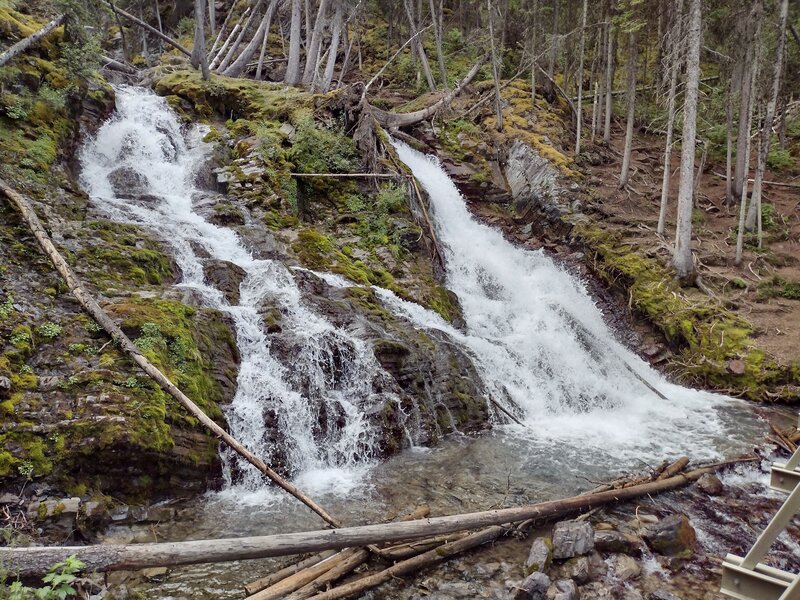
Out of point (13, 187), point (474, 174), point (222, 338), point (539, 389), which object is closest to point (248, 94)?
point (474, 174)

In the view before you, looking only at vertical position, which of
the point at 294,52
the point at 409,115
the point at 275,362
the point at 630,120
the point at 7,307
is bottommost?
the point at 275,362

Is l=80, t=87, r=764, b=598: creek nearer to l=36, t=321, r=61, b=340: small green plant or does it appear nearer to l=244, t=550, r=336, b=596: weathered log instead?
l=244, t=550, r=336, b=596: weathered log

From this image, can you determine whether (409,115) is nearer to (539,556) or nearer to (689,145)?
(689,145)

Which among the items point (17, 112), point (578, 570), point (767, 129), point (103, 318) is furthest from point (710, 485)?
point (17, 112)

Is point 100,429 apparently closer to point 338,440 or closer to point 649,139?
point 338,440

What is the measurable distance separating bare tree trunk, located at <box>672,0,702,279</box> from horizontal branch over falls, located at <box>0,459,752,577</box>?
1112 cm

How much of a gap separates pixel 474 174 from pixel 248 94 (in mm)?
9537

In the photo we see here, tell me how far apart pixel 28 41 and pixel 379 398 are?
12.4 meters

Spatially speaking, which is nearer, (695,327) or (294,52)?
(695,327)

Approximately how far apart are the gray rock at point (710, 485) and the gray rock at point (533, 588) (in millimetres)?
3674

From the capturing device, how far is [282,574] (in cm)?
489

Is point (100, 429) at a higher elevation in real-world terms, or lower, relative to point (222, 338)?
lower

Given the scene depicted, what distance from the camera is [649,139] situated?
26.0 m

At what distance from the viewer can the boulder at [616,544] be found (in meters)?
5.63
